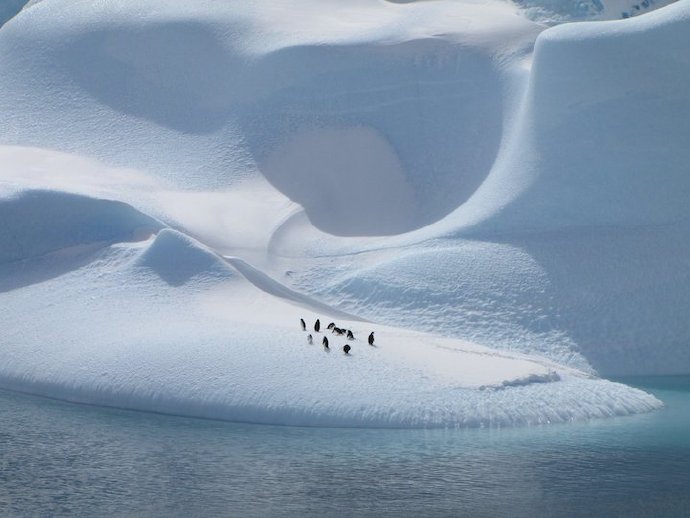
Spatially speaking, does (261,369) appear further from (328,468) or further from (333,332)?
(328,468)

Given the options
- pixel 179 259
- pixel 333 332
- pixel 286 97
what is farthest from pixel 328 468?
pixel 286 97

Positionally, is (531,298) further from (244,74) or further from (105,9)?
(105,9)

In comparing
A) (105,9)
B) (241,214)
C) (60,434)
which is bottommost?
(60,434)

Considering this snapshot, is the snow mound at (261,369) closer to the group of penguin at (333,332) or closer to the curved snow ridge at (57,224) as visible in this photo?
the group of penguin at (333,332)

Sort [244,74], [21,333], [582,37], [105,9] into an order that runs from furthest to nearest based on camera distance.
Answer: [105,9], [244,74], [582,37], [21,333]

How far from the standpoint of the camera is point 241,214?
15.6 meters

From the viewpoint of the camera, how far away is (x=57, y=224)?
1426 cm

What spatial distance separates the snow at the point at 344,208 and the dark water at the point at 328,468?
45 cm

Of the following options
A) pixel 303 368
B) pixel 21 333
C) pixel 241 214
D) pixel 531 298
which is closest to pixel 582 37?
pixel 531 298

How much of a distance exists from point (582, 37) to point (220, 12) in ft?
18.9

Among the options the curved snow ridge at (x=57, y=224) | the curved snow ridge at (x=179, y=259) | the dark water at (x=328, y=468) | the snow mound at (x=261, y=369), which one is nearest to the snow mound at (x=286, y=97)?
the curved snow ridge at (x=57, y=224)

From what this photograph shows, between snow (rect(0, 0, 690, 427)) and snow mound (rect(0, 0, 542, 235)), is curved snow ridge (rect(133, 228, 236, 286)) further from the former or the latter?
snow mound (rect(0, 0, 542, 235))

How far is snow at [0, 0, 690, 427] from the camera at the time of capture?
452 inches

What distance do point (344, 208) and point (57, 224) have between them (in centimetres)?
361
